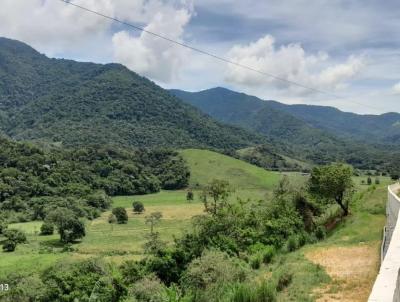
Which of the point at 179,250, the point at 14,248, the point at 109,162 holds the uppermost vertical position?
the point at 109,162

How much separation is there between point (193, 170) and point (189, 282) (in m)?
125

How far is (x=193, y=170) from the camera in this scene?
15238cm

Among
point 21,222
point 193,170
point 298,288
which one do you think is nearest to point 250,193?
point 193,170

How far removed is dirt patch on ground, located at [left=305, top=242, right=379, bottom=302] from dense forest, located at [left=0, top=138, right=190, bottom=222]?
252ft

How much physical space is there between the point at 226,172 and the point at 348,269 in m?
130

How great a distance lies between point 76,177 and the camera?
126 metres

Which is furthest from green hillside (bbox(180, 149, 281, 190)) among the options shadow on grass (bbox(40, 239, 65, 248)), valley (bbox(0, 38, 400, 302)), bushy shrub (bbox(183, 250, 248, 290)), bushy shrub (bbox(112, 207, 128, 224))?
bushy shrub (bbox(183, 250, 248, 290))

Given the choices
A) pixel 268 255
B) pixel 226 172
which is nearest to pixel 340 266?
pixel 268 255

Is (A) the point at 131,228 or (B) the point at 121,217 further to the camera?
(B) the point at 121,217

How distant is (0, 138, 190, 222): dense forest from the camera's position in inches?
3969

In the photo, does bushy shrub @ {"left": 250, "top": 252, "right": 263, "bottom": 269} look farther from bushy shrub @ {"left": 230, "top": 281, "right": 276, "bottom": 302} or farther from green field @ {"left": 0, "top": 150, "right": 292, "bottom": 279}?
green field @ {"left": 0, "top": 150, "right": 292, "bottom": 279}

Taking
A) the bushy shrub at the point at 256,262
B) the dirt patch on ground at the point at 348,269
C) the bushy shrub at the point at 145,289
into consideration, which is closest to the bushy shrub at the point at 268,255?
the bushy shrub at the point at 256,262

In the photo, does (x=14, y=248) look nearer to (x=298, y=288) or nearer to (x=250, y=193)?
(x=298, y=288)

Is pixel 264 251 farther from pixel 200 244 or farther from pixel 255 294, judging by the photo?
pixel 255 294
